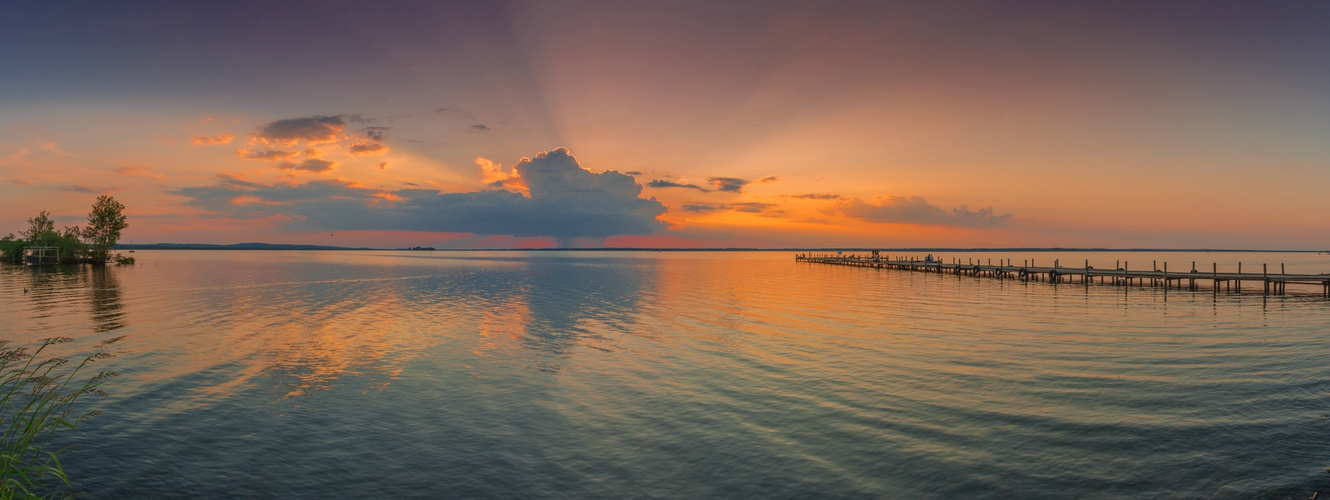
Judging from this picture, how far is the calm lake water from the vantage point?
35.2 feet

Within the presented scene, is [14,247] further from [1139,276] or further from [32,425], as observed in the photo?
[1139,276]

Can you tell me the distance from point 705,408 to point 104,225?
12795 cm

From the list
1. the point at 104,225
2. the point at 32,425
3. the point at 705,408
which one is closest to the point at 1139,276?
the point at 705,408

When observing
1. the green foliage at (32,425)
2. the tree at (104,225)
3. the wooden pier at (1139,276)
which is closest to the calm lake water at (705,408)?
the green foliage at (32,425)

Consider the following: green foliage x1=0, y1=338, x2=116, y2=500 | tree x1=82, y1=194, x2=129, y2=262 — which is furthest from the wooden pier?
tree x1=82, y1=194, x2=129, y2=262

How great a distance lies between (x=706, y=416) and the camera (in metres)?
14.5

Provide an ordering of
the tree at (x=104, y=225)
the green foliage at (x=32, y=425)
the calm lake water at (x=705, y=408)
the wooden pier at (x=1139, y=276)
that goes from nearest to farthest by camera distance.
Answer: the green foliage at (x=32, y=425)
the calm lake water at (x=705, y=408)
the wooden pier at (x=1139, y=276)
the tree at (x=104, y=225)

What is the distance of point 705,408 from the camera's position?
15211mm

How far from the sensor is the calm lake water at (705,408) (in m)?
10.7

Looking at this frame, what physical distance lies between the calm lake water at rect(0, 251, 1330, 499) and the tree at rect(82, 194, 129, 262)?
9092 cm

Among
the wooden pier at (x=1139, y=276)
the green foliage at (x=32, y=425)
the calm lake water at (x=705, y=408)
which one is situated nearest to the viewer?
the green foliage at (x=32, y=425)

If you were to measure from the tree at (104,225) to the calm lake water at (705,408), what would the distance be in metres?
90.9

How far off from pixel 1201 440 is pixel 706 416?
9.96 meters

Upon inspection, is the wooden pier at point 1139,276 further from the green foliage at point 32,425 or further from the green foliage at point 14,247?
the green foliage at point 14,247
